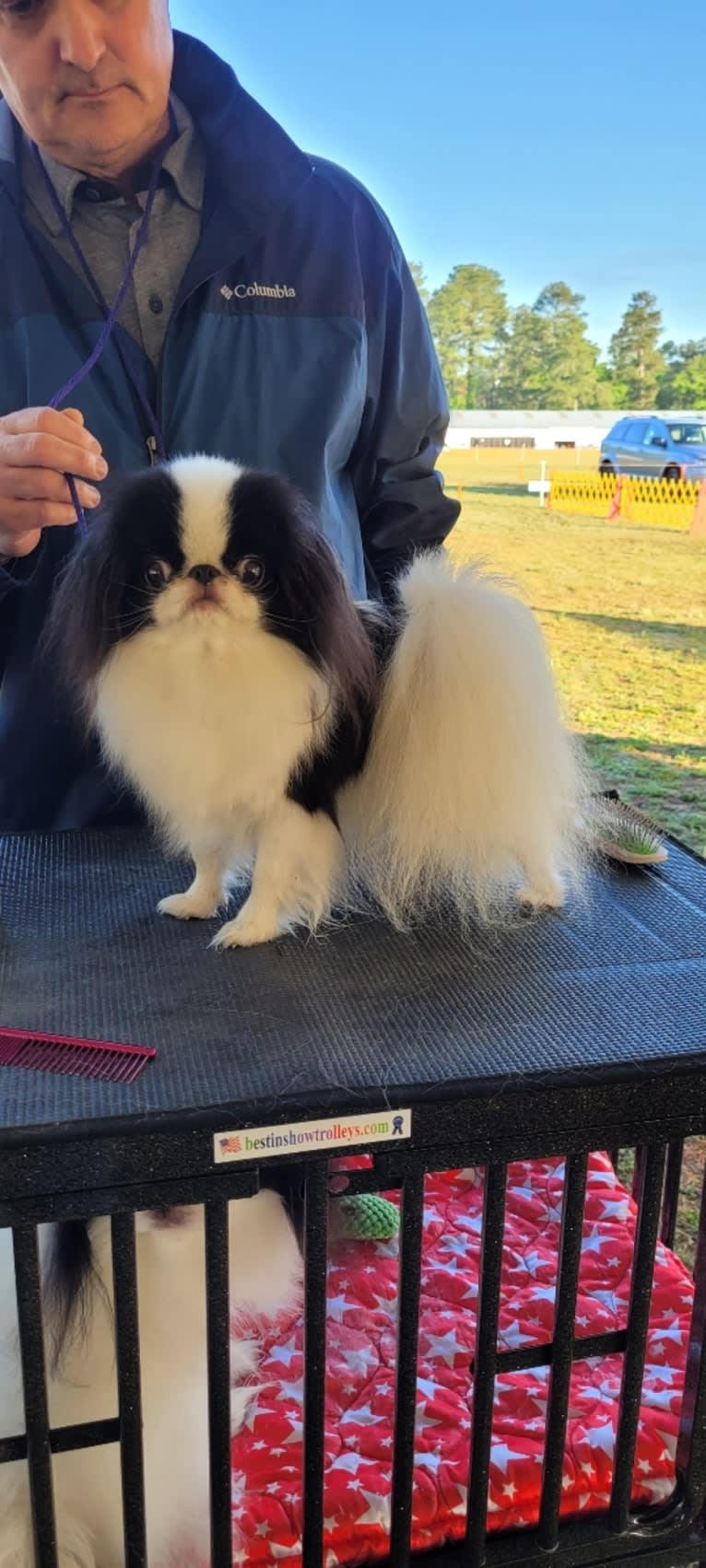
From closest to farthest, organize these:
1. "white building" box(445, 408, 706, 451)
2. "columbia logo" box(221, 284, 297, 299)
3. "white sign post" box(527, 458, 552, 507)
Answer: "columbia logo" box(221, 284, 297, 299) < "white sign post" box(527, 458, 552, 507) < "white building" box(445, 408, 706, 451)

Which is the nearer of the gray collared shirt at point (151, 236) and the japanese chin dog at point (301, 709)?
the japanese chin dog at point (301, 709)

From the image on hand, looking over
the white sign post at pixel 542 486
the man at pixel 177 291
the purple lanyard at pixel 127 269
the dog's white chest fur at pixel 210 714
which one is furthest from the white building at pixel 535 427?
the dog's white chest fur at pixel 210 714

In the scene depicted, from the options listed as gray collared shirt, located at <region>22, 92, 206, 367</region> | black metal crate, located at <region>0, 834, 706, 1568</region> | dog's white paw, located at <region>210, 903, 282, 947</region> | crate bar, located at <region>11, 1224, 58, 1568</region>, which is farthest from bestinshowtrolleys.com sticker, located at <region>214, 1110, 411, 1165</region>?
gray collared shirt, located at <region>22, 92, 206, 367</region>

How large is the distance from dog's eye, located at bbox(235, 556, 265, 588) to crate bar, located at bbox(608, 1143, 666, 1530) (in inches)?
19.4

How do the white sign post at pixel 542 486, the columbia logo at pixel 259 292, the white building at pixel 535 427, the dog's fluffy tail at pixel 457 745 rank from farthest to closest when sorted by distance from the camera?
1. the white building at pixel 535 427
2. the white sign post at pixel 542 486
3. the columbia logo at pixel 259 292
4. the dog's fluffy tail at pixel 457 745

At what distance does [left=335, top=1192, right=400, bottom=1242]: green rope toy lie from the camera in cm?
128

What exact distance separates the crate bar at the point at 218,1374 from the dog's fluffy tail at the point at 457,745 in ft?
1.14

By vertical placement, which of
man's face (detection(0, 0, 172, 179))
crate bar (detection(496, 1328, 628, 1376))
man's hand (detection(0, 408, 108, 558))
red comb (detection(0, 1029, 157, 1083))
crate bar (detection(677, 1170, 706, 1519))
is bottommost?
crate bar (detection(677, 1170, 706, 1519))

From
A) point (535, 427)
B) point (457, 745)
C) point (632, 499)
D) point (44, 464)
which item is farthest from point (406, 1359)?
point (535, 427)

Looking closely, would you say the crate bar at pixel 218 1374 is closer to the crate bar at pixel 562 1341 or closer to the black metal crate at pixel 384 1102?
the black metal crate at pixel 384 1102

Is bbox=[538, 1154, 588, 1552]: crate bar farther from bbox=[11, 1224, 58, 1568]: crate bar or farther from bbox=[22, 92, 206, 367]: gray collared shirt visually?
bbox=[22, 92, 206, 367]: gray collared shirt

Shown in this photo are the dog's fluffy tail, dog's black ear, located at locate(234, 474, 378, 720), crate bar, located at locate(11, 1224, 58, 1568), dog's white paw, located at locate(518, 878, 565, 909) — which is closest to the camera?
crate bar, located at locate(11, 1224, 58, 1568)

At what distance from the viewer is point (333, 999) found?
865 millimetres

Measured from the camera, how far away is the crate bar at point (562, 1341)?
31.8 inches
